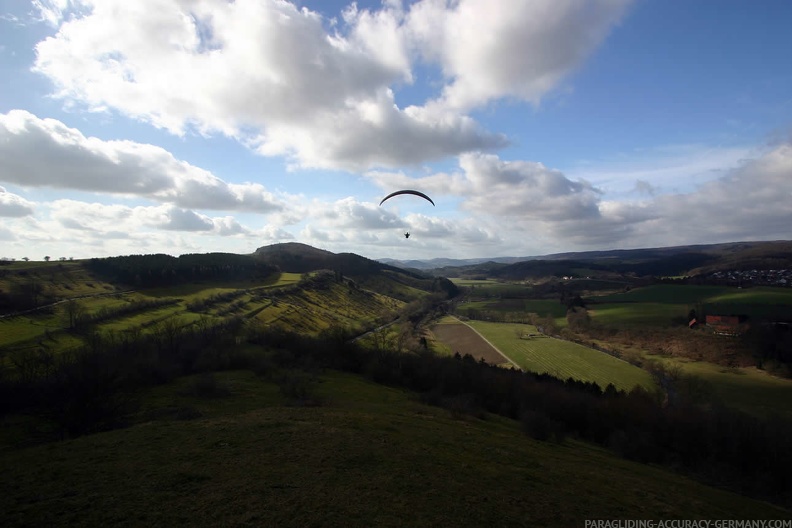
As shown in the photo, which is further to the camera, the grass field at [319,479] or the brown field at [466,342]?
the brown field at [466,342]

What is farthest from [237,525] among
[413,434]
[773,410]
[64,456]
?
[773,410]

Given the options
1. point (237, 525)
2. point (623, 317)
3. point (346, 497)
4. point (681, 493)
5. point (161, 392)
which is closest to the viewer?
point (237, 525)

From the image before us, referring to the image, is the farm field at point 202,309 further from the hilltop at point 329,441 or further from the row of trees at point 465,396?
the row of trees at point 465,396

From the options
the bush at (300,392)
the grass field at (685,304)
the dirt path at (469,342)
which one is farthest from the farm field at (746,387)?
the bush at (300,392)

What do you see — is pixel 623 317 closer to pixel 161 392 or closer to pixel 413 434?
pixel 413 434

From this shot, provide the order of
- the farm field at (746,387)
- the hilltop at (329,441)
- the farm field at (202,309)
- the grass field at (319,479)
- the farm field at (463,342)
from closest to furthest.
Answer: the grass field at (319,479)
the hilltop at (329,441)
the farm field at (746,387)
the farm field at (202,309)
the farm field at (463,342)

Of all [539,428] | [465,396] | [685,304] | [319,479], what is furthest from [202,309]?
[685,304]

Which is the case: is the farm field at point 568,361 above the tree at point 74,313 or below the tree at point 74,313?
below
